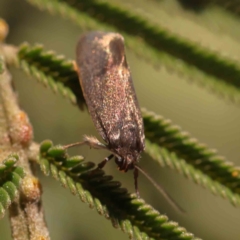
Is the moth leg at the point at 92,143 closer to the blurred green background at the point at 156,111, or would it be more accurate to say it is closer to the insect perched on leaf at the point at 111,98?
the insect perched on leaf at the point at 111,98

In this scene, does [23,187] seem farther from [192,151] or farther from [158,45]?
[158,45]

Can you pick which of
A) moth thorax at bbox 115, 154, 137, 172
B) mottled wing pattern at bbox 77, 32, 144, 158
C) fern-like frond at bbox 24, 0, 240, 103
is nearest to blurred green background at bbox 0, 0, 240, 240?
fern-like frond at bbox 24, 0, 240, 103

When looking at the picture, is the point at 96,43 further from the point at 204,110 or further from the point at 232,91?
the point at 204,110

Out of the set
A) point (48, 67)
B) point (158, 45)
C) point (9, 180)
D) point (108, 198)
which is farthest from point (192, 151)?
point (9, 180)

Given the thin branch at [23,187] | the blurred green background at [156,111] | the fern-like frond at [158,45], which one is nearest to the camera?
the thin branch at [23,187]

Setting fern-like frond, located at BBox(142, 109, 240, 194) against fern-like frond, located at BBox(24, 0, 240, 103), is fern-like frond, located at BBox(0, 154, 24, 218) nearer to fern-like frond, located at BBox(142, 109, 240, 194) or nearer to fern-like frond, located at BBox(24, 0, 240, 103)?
fern-like frond, located at BBox(142, 109, 240, 194)

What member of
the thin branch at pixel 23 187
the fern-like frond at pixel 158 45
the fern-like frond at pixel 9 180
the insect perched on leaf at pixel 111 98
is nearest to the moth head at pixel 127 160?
the insect perched on leaf at pixel 111 98

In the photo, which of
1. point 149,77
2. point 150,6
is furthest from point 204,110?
point 150,6
